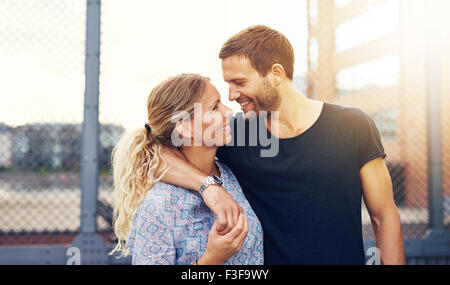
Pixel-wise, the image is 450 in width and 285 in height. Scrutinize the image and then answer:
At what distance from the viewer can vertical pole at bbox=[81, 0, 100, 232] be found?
2.64m

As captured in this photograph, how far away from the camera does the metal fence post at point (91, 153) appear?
8.58 ft

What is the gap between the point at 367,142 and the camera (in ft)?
5.52

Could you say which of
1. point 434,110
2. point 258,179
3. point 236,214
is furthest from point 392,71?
point 236,214

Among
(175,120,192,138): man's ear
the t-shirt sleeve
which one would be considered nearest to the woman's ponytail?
(175,120,192,138): man's ear

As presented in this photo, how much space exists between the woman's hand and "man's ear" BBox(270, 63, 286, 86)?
0.89 metres

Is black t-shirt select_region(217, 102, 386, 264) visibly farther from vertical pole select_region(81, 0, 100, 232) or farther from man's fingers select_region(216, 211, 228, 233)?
vertical pole select_region(81, 0, 100, 232)

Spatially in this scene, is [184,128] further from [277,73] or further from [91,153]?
[91,153]

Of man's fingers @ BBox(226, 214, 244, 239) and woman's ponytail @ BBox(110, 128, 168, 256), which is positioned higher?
woman's ponytail @ BBox(110, 128, 168, 256)

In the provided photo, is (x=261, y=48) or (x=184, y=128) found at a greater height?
(x=261, y=48)

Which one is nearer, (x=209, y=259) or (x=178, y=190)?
(x=209, y=259)

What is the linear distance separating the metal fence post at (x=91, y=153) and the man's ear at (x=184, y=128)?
1.29 m

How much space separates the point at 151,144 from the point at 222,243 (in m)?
0.58
